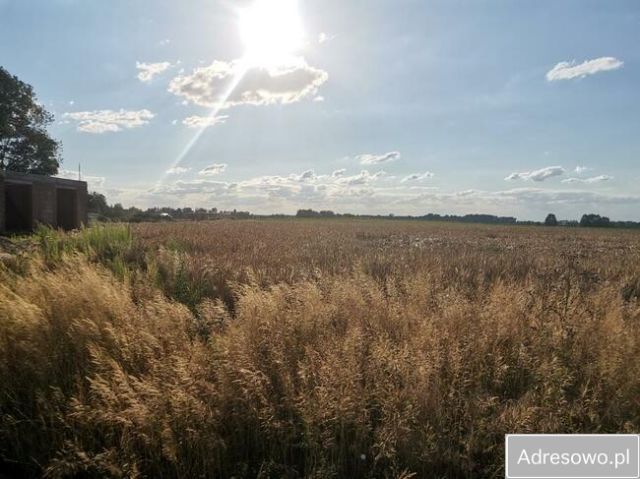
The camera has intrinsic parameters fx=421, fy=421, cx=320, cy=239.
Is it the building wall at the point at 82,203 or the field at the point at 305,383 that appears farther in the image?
the building wall at the point at 82,203

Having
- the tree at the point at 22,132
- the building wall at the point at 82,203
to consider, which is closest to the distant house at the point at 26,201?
the building wall at the point at 82,203

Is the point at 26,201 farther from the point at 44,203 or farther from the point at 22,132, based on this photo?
the point at 22,132

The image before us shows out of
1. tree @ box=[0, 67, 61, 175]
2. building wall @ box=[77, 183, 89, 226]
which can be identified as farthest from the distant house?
tree @ box=[0, 67, 61, 175]

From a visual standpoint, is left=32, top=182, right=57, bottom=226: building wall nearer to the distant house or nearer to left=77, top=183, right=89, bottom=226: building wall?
the distant house

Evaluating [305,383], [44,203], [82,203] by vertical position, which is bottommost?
[305,383]

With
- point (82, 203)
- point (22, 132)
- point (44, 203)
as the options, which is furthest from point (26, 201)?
point (22, 132)

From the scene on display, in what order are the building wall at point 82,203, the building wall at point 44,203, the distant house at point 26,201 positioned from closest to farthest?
the distant house at point 26,201 → the building wall at point 44,203 → the building wall at point 82,203

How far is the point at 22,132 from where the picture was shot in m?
43.7

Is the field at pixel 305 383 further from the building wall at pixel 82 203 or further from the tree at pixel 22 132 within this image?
the tree at pixel 22 132

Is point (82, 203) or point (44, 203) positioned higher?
point (82, 203)

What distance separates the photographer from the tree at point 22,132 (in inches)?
1622

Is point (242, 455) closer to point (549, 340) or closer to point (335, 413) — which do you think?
point (335, 413)

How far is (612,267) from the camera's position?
9.73m

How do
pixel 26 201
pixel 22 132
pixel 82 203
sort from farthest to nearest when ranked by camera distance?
pixel 22 132 → pixel 82 203 → pixel 26 201
